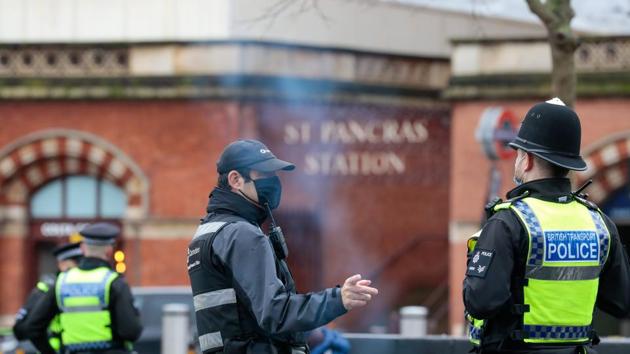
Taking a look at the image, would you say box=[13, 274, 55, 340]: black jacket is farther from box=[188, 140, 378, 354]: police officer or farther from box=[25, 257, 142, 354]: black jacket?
box=[188, 140, 378, 354]: police officer

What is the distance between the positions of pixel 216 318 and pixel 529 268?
53.6 inches

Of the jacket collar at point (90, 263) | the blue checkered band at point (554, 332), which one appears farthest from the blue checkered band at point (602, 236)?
the jacket collar at point (90, 263)

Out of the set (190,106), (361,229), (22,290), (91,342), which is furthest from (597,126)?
(91,342)

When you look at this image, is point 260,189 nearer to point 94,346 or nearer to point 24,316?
point 94,346

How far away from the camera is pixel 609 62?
2089 centimetres

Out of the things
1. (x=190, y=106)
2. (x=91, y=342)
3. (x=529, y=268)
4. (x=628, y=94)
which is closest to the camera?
(x=529, y=268)

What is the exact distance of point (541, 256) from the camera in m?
5.67

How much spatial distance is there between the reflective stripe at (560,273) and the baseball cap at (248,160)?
1164mm

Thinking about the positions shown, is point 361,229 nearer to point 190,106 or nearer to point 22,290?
point 190,106

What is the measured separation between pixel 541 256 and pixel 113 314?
4.21 metres

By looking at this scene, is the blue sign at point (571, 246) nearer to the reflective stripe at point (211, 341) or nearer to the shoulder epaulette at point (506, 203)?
the shoulder epaulette at point (506, 203)

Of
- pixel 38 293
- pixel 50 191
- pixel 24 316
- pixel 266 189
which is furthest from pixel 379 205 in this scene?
pixel 266 189

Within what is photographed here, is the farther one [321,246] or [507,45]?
[321,246]

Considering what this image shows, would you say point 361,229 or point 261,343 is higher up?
point 261,343
